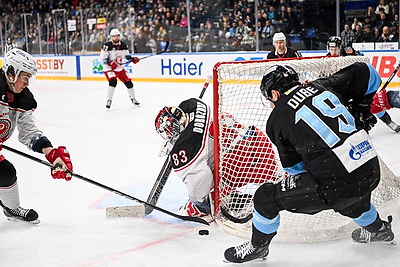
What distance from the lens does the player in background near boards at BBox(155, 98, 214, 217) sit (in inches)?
99.9

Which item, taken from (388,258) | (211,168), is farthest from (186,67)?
(388,258)

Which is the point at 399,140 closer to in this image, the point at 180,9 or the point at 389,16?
the point at 389,16

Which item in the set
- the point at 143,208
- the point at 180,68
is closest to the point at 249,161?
the point at 143,208

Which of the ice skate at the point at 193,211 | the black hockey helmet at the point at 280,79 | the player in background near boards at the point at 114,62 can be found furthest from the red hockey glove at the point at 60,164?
the player in background near boards at the point at 114,62

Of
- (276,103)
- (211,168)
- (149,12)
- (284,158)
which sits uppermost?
(149,12)

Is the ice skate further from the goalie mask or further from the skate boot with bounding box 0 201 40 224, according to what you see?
the skate boot with bounding box 0 201 40 224

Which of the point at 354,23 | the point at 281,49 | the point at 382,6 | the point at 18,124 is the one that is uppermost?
the point at 382,6

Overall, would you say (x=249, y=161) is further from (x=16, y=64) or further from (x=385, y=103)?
(x=385, y=103)

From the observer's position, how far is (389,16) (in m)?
7.66

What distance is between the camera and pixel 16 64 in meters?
2.52

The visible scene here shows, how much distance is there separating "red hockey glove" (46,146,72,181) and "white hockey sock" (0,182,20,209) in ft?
1.04

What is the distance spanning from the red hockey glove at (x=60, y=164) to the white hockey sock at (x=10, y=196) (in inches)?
12.4

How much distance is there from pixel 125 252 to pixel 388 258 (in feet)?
3.81

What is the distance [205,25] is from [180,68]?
909mm
